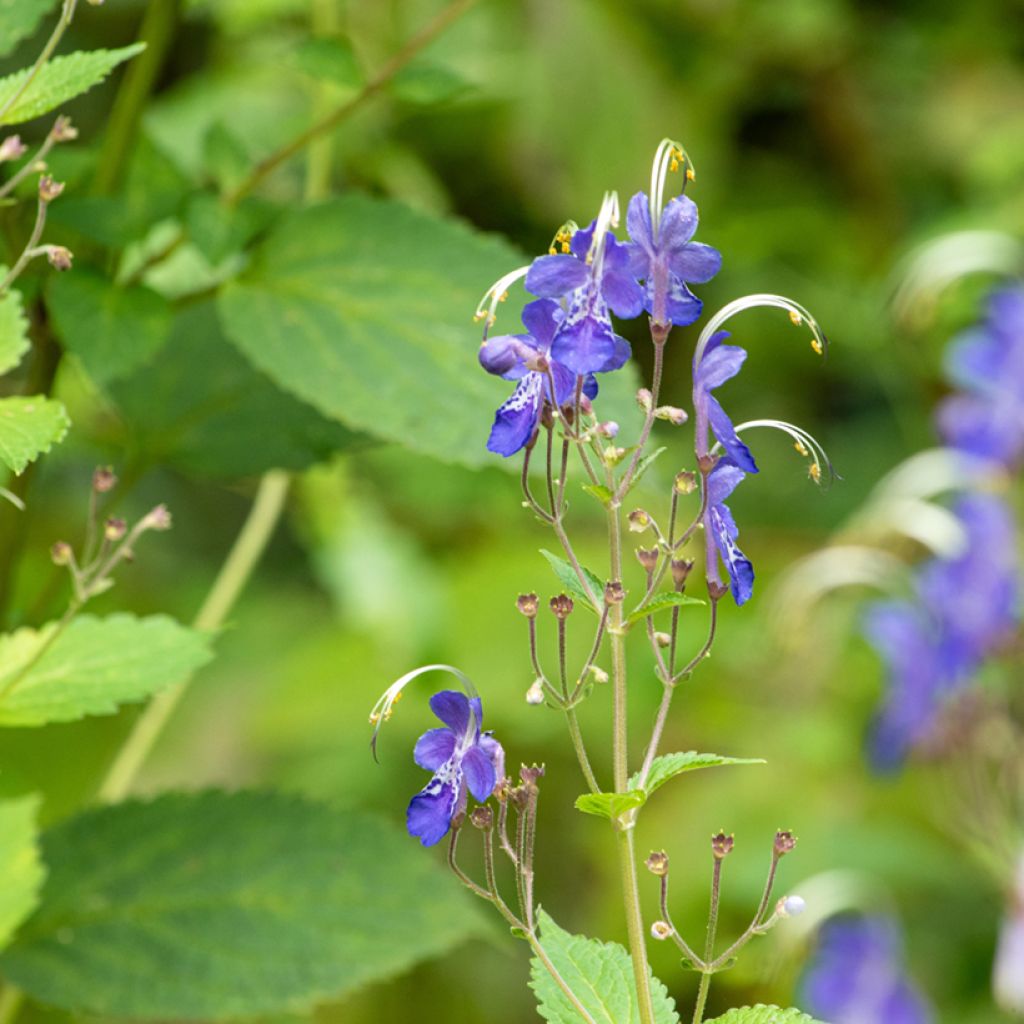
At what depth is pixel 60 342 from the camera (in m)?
0.70

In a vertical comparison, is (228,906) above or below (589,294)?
below

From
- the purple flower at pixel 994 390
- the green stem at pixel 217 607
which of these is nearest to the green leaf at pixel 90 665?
the green stem at pixel 217 607

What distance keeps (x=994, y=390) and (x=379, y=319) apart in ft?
2.45

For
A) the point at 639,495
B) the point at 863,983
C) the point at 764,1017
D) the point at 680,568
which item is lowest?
the point at 863,983

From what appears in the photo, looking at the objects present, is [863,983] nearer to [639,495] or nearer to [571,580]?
[639,495]

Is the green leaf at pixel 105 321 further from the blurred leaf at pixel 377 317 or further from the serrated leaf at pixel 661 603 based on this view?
the serrated leaf at pixel 661 603

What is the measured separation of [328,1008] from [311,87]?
0.94 meters

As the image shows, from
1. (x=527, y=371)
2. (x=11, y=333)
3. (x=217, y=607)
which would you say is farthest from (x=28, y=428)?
(x=217, y=607)

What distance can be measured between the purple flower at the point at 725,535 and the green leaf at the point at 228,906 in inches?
13.7

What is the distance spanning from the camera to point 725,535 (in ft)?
1.47

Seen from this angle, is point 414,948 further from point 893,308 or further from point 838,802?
point 893,308

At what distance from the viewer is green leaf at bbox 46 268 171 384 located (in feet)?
2.15

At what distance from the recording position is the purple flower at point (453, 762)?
0.43 meters

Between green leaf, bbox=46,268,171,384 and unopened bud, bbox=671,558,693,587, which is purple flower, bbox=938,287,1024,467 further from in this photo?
unopened bud, bbox=671,558,693,587
